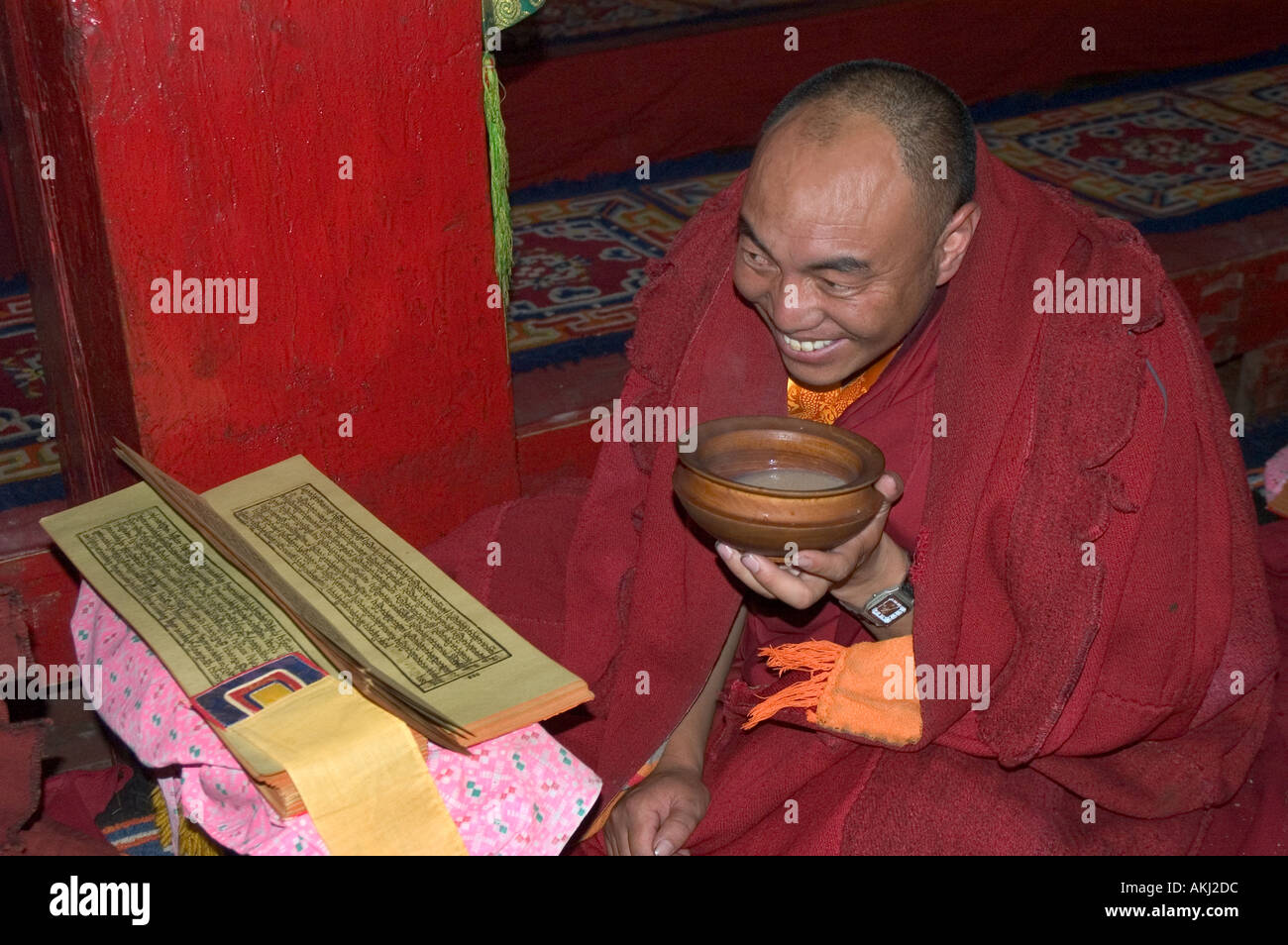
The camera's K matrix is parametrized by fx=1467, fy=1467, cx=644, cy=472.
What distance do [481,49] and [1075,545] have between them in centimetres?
107

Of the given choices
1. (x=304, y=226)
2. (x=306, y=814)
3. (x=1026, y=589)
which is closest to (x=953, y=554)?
(x=1026, y=589)

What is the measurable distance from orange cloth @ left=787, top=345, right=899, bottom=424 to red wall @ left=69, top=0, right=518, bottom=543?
1.59 ft

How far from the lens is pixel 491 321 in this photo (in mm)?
2271

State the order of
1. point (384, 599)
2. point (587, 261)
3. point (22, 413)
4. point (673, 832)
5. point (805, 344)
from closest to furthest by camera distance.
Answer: point (384, 599), point (805, 344), point (673, 832), point (22, 413), point (587, 261)

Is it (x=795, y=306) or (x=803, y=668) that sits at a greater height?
(x=795, y=306)

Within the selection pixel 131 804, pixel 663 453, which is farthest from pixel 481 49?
pixel 131 804

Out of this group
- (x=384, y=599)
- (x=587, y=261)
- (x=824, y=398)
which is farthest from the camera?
(x=587, y=261)

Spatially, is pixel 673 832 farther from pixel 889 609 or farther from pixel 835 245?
pixel 835 245

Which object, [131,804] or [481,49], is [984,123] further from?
[131,804]

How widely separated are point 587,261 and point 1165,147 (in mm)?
2104

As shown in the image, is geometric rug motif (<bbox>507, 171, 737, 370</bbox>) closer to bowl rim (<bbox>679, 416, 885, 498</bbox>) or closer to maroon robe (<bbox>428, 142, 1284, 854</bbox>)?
maroon robe (<bbox>428, 142, 1284, 854</bbox>)

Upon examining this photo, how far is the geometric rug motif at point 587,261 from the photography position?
11.1 ft

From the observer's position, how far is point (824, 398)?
212 cm

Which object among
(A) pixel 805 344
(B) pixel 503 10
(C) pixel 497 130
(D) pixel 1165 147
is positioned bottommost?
(D) pixel 1165 147
